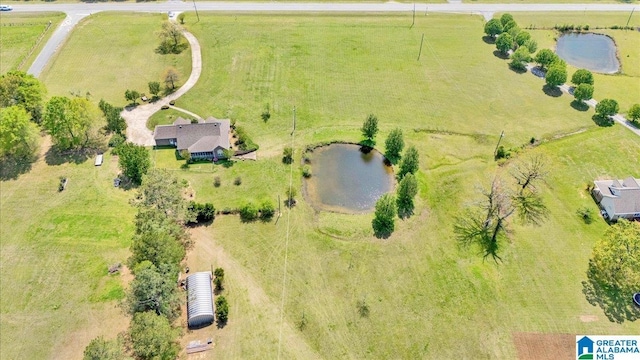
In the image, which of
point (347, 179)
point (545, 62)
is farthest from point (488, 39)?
point (347, 179)

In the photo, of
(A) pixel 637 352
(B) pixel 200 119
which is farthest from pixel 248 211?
(A) pixel 637 352

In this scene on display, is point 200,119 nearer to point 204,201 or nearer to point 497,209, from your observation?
point 204,201

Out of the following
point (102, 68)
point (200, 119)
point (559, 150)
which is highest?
point (102, 68)

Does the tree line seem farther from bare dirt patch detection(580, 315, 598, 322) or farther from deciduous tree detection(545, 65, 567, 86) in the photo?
bare dirt patch detection(580, 315, 598, 322)

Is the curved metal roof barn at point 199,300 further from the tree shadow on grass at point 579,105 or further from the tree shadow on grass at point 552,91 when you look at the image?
the tree shadow on grass at point 579,105

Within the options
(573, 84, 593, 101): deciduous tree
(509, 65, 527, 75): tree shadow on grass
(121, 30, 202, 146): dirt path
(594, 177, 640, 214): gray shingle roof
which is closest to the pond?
(509, 65, 527, 75): tree shadow on grass

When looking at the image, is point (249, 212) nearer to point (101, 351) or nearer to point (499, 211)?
point (101, 351)

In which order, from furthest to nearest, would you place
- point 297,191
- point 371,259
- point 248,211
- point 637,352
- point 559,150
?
point 559,150
point 297,191
point 248,211
point 371,259
point 637,352

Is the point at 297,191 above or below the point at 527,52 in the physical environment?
below

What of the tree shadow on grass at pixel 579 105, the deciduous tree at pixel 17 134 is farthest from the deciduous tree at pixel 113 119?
the tree shadow on grass at pixel 579 105
